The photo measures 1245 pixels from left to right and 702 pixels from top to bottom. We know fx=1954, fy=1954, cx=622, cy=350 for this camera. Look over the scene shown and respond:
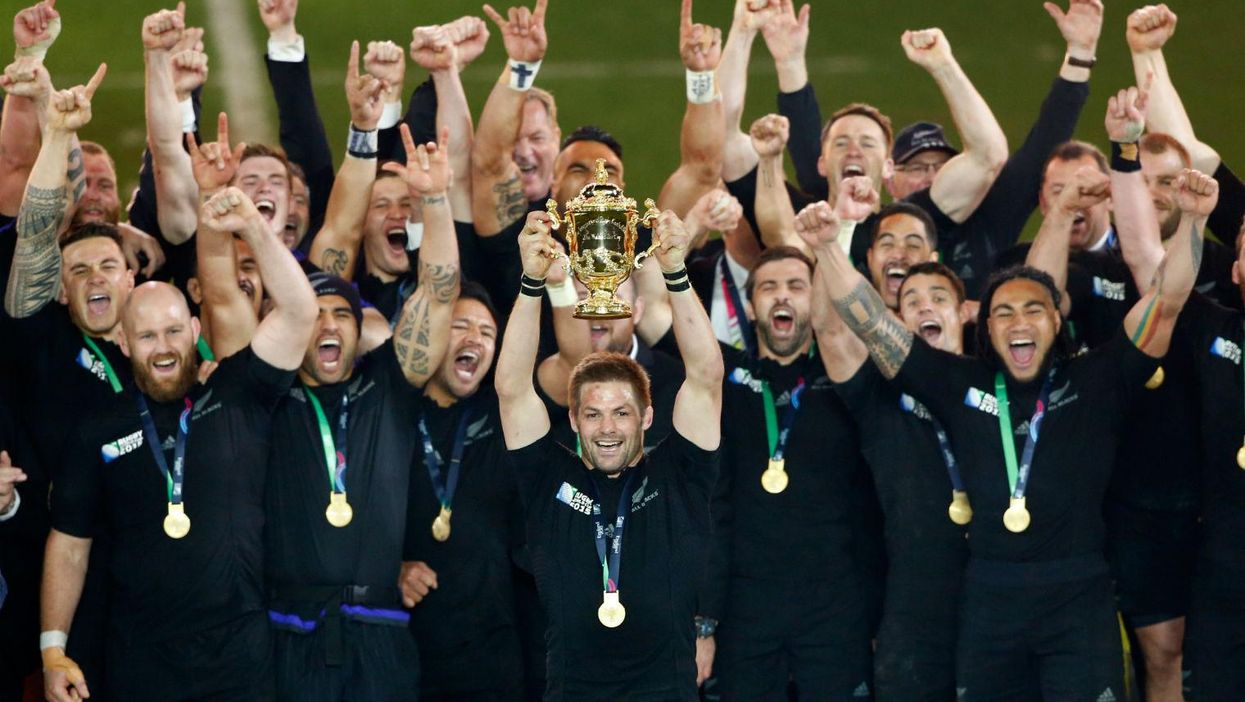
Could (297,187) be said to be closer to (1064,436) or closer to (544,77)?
(1064,436)

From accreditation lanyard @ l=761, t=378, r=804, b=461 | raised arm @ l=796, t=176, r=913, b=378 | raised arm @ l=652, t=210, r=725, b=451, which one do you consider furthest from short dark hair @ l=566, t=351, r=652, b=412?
accreditation lanyard @ l=761, t=378, r=804, b=461

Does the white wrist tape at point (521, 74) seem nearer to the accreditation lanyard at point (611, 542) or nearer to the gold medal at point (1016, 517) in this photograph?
the accreditation lanyard at point (611, 542)

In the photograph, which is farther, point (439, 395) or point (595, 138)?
point (595, 138)

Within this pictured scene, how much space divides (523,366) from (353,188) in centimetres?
183

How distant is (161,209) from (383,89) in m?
1.06

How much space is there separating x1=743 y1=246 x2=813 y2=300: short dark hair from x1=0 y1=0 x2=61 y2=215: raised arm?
2.89 metres

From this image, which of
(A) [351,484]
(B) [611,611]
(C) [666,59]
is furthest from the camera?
(C) [666,59]

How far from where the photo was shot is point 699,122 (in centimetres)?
806

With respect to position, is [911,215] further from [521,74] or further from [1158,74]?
[521,74]

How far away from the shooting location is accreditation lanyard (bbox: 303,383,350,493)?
24.1 ft

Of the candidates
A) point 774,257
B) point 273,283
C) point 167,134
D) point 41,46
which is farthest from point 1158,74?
point 41,46

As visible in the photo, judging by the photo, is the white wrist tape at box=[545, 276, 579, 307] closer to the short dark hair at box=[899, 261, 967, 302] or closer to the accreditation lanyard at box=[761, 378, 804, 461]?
the accreditation lanyard at box=[761, 378, 804, 461]

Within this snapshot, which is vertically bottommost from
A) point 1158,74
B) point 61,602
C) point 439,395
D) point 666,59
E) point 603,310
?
point 61,602

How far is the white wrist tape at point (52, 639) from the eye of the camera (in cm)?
718
